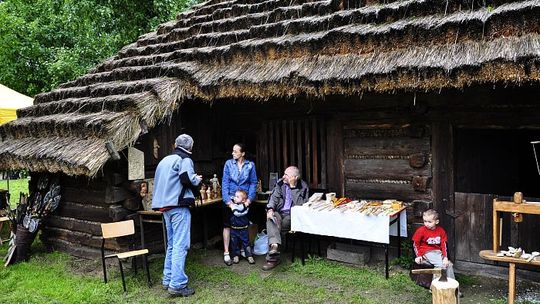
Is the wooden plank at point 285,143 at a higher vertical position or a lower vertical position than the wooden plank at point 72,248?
higher

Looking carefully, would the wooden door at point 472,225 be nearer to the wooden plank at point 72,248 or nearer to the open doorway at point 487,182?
the open doorway at point 487,182

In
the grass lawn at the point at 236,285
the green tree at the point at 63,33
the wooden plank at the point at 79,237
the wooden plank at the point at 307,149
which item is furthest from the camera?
the green tree at the point at 63,33

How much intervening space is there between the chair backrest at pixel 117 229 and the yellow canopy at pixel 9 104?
4.80 metres

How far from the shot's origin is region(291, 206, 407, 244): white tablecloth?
18.0ft

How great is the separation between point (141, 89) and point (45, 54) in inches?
439

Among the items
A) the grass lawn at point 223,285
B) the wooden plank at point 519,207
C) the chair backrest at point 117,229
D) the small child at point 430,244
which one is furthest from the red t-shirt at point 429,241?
the chair backrest at point 117,229

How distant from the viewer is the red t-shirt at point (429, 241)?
16.7 feet

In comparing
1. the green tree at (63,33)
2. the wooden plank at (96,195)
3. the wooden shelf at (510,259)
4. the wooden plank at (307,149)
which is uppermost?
the green tree at (63,33)

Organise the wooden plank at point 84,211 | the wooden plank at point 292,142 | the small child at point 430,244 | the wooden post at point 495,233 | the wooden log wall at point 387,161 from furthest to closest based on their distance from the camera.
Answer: the wooden plank at point 292,142
the wooden plank at point 84,211
the wooden log wall at point 387,161
the small child at point 430,244
the wooden post at point 495,233

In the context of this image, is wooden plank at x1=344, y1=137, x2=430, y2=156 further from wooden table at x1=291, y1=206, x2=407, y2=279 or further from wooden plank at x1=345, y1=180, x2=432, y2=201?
wooden table at x1=291, y1=206, x2=407, y2=279

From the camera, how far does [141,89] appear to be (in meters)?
A: 6.63

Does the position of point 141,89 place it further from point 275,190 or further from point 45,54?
point 45,54

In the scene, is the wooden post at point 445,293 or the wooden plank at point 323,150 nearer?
the wooden post at point 445,293

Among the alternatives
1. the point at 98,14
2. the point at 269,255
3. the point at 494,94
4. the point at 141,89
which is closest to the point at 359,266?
the point at 269,255
